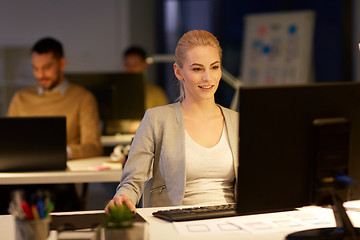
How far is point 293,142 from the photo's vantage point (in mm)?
1528

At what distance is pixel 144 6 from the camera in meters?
8.16

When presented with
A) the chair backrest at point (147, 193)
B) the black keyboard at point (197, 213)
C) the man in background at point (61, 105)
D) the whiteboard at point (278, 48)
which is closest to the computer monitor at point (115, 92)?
the man in background at point (61, 105)

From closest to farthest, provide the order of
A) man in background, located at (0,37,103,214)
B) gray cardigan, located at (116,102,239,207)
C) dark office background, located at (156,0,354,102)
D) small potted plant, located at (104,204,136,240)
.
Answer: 1. small potted plant, located at (104,204,136,240)
2. gray cardigan, located at (116,102,239,207)
3. man in background, located at (0,37,103,214)
4. dark office background, located at (156,0,354,102)

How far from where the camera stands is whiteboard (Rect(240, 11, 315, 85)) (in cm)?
686

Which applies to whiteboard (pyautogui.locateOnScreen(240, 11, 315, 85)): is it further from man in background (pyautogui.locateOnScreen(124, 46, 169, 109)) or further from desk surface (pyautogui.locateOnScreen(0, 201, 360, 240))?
desk surface (pyautogui.locateOnScreen(0, 201, 360, 240))

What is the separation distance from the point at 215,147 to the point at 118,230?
2.59 feet

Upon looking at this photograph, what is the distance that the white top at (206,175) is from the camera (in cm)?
212

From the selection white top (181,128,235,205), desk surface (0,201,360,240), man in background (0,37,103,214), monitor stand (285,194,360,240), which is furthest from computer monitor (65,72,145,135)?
monitor stand (285,194,360,240)

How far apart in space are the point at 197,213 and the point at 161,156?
0.36m

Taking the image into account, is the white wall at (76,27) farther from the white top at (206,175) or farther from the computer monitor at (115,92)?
the white top at (206,175)

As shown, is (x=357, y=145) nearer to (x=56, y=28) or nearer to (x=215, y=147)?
(x=215, y=147)

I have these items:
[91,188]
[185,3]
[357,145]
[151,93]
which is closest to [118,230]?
[357,145]

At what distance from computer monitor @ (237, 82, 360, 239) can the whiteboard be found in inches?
209

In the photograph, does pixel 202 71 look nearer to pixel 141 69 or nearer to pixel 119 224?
pixel 119 224
